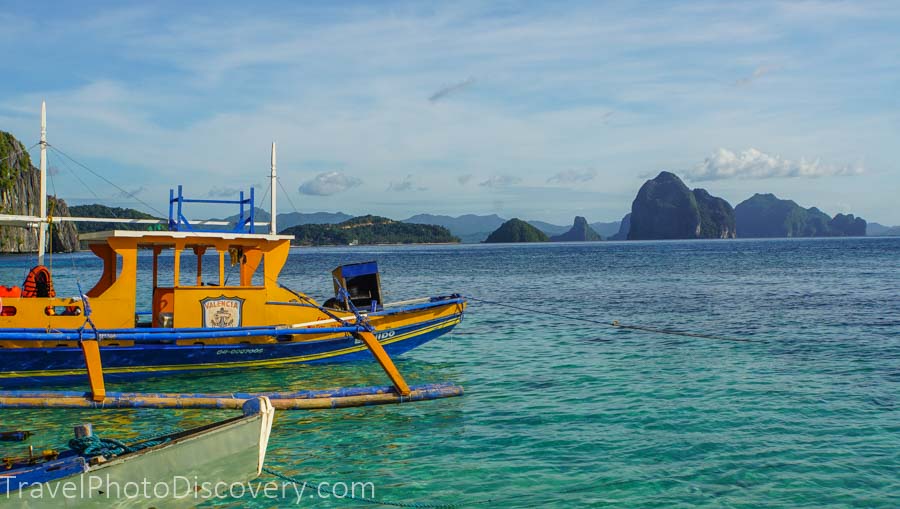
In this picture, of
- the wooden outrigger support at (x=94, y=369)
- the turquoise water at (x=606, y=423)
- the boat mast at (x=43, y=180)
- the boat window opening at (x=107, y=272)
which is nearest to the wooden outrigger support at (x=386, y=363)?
the turquoise water at (x=606, y=423)

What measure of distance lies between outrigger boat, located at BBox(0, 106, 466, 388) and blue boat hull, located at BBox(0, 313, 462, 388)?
0.9 inches

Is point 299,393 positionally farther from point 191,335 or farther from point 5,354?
point 5,354

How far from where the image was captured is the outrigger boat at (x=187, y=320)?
16281mm

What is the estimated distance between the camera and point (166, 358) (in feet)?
56.6

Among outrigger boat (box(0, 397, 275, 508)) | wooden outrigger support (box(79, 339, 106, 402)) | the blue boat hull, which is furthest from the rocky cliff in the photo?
outrigger boat (box(0, 397, 275, 508))

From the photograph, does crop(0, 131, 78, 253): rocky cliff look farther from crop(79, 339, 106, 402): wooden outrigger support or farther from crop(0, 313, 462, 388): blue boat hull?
crop(79, 339, 106, 402): wooden outrigger support

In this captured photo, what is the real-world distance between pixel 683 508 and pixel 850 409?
274 inches

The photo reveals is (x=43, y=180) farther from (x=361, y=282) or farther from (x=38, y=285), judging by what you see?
(x=361, y=282)

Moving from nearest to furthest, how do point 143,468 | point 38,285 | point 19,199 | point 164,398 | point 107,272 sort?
point 143,468 < point 164,398 < point 38,285 < point 107,272 < point 19,199

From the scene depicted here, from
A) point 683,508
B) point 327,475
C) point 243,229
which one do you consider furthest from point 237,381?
point 683,508

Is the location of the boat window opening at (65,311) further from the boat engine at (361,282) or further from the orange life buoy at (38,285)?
the boat engine at (361,282)

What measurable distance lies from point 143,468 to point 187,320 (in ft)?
30.4

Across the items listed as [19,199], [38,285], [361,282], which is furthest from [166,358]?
[19,199]

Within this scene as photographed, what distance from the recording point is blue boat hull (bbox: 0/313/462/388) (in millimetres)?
16266
